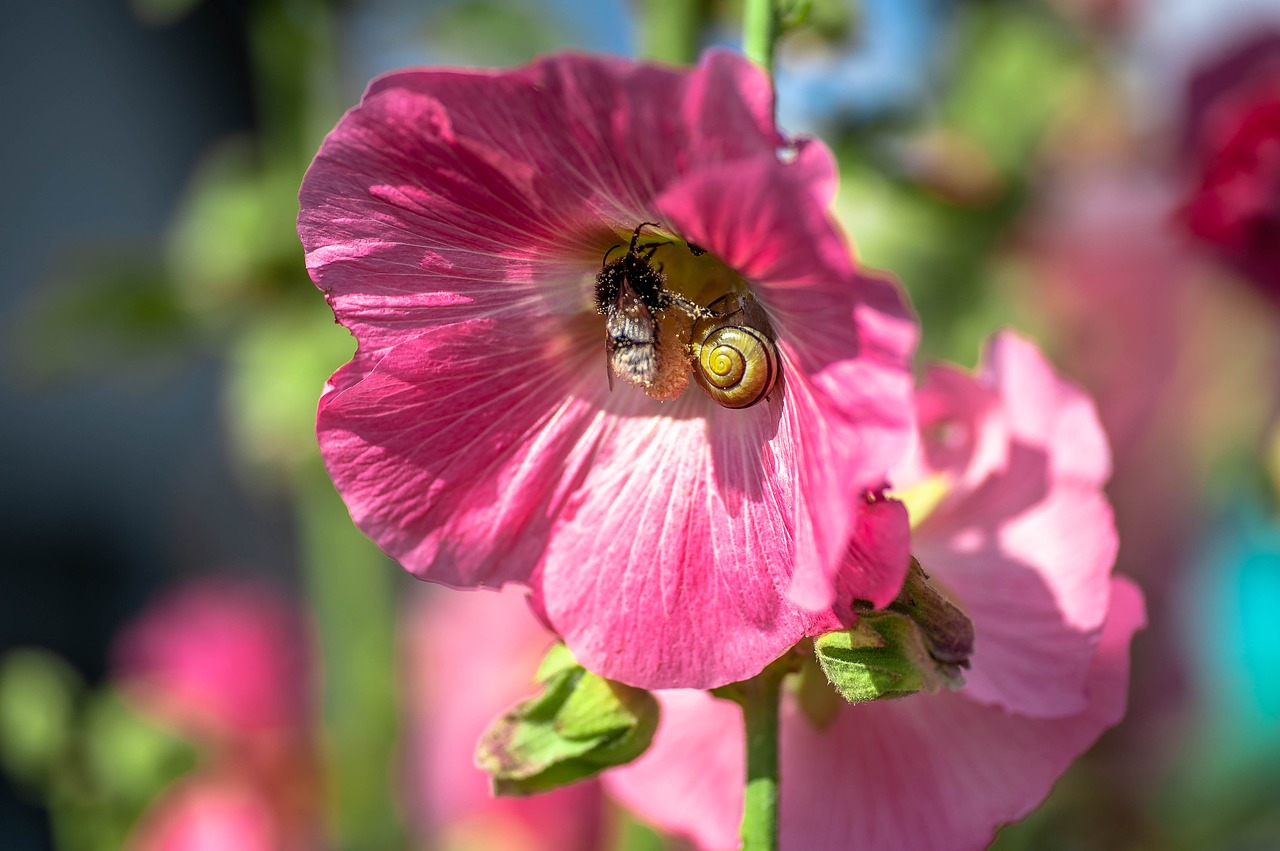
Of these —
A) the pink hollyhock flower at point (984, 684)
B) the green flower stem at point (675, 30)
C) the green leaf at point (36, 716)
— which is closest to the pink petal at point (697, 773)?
the pink hollyhock flower at point (984, 684)

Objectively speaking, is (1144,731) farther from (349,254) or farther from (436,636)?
(349,254)

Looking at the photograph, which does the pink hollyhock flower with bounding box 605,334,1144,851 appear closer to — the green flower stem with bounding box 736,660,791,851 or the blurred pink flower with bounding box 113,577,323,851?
the green flower stem with bounding box 736,660,791,851

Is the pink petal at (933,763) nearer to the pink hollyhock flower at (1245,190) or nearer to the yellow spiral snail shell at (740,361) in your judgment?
the yellow spiral snail shell at (740,361)

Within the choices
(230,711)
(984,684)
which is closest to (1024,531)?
Result: (984,684)

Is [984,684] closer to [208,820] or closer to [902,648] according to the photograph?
[902,648]

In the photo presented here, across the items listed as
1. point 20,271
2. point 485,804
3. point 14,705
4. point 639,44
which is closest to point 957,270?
point 639,44
